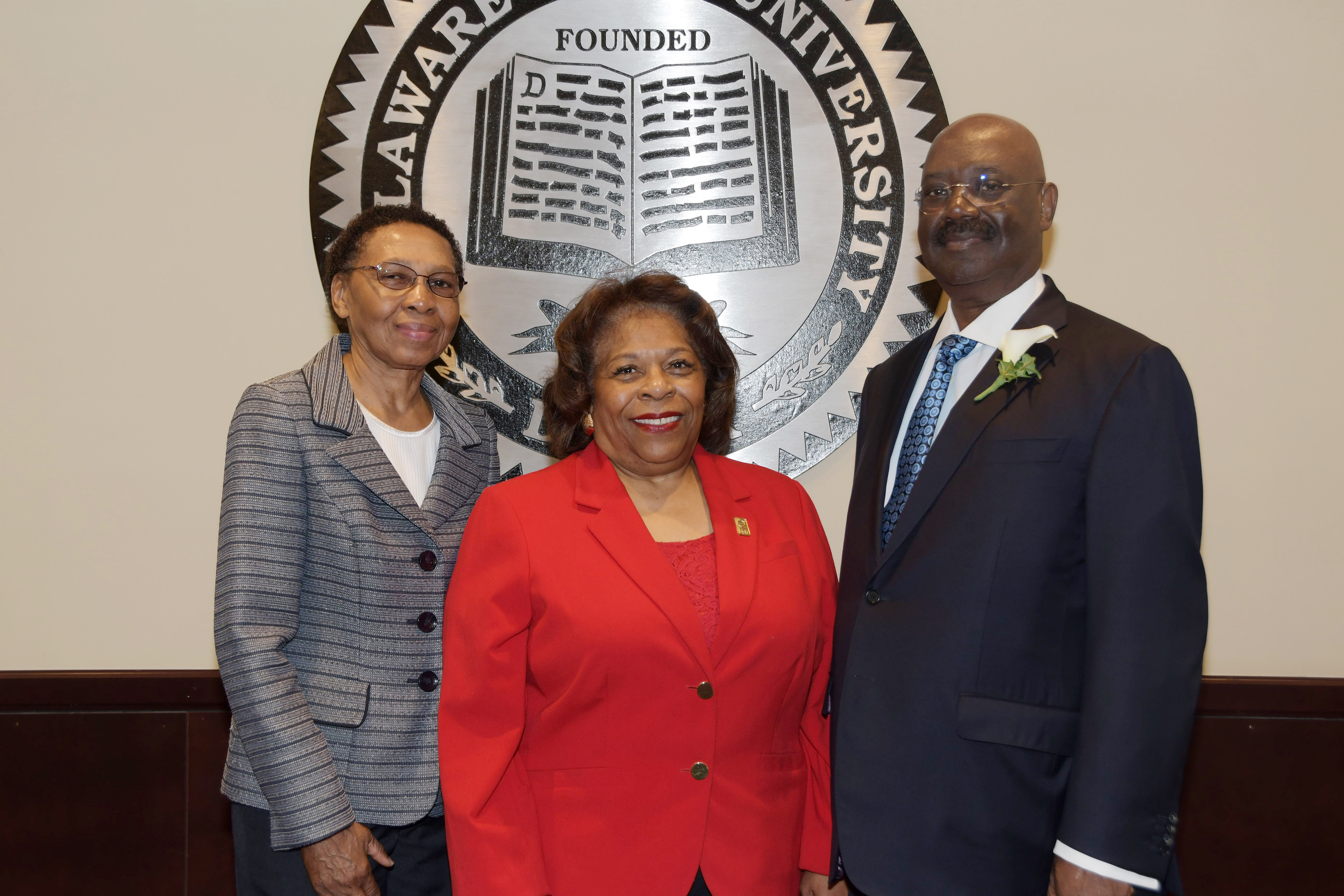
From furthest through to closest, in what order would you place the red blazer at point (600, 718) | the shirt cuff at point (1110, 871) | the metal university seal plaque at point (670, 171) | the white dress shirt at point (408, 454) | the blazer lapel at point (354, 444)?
the metal university seal plaque at point (670, 171) → the white dress shirt at point (408, 454) → the blazer lapel at point (354, 444) → the red blazer at point (600, 718) → the shirt cuff at point (1110, 871)

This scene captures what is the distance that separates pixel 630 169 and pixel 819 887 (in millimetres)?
1856

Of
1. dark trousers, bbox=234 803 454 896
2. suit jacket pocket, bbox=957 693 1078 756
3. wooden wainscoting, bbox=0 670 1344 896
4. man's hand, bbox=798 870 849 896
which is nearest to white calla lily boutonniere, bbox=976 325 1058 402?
suit jacket pocket, bbox=957 693 1078 756

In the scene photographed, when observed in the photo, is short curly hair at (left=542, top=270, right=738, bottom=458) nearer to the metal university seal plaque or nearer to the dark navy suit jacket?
the dark navy suit jacket

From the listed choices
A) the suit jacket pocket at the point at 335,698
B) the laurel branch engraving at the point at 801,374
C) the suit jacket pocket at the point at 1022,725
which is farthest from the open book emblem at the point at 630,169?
the suit jacket pocket at the point at 1022,725

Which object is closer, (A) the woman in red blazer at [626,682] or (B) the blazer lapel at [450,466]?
(A) the woman in red blazer at [626,682]

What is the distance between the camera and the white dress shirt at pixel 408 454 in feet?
6.12

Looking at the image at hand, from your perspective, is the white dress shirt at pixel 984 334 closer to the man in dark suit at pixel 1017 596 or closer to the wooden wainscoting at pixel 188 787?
the man in dark suit at pixel 1017 596

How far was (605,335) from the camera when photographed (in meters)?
1.82

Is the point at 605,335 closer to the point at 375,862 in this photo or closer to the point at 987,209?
the point at 987,209

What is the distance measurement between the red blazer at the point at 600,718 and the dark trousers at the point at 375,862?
7.8 inches

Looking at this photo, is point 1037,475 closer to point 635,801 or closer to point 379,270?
point 635,801

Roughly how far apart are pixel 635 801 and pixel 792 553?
1.77 ft

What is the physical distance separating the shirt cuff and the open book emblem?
68.1 inches

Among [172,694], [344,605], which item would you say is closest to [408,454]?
[344,605]
